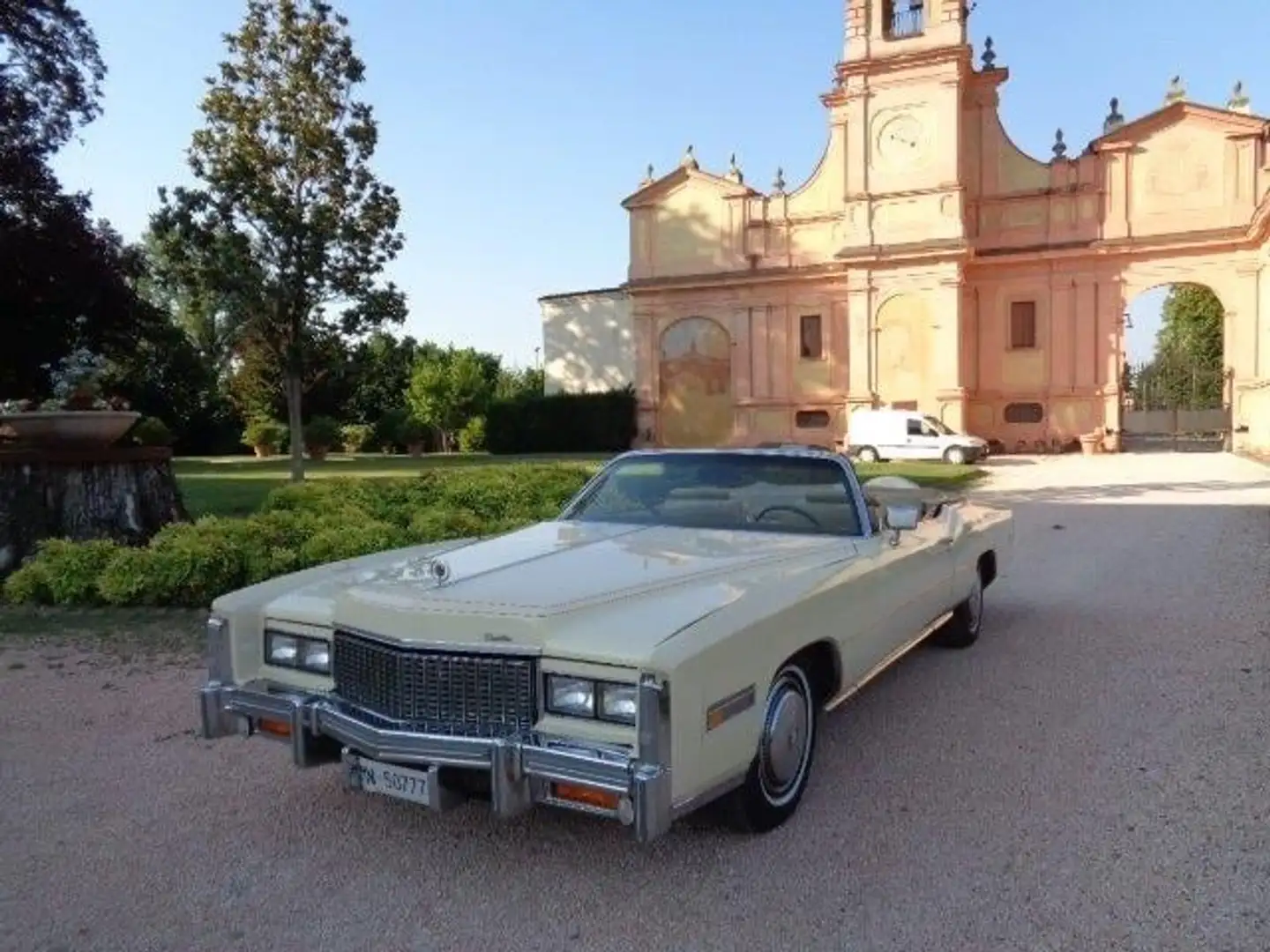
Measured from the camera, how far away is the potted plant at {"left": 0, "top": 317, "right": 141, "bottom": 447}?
948cm

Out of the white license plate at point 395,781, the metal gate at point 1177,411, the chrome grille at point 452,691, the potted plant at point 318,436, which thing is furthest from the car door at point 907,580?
the potted plant at point 318,436

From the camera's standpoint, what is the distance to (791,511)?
183 inches

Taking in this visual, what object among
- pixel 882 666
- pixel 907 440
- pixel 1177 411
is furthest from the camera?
pixel 1177 411

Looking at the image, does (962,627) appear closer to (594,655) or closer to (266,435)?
(594,655)

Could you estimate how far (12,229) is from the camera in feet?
52.4

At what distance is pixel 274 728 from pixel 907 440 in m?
28.4

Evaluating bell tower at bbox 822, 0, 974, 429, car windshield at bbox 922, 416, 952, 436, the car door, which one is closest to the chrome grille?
the car door

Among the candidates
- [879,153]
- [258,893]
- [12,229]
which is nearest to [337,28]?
[12,229]

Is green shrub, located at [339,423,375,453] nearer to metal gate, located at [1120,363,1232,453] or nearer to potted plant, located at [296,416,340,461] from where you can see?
potted plant, located at [296,416,340,461]

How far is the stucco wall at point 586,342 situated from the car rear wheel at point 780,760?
42.4m

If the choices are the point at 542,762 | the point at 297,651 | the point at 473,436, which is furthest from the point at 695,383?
the point at 542,762

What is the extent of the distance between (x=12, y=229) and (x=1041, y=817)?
18122 millimetres

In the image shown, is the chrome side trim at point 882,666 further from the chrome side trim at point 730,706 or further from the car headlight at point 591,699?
the car headlight at point 591,699

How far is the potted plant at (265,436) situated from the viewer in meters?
39.1
